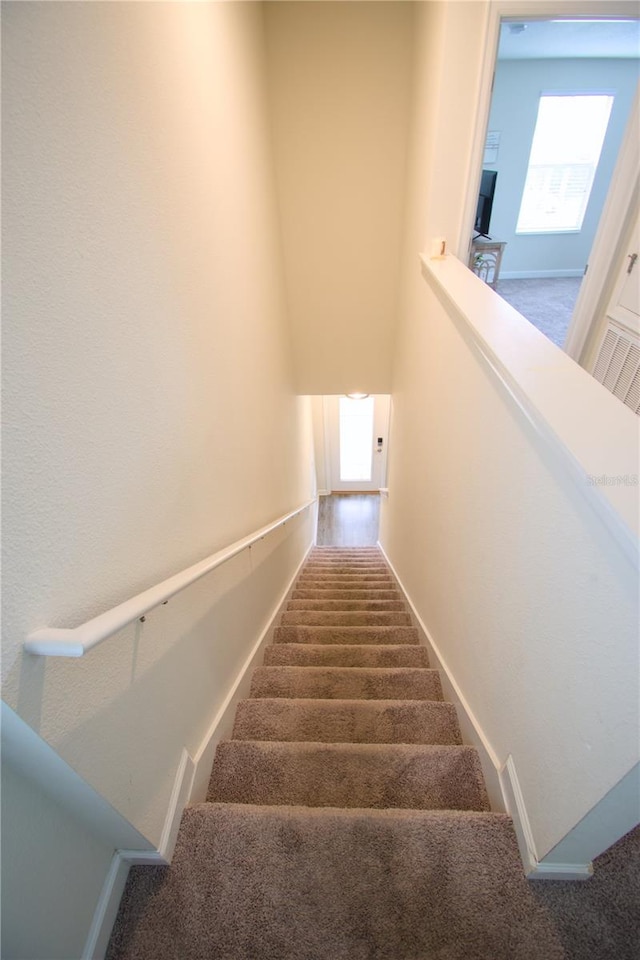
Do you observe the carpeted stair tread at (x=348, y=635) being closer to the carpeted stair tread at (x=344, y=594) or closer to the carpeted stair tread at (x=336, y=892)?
the carpeted stair tread at (x=344, y=594)

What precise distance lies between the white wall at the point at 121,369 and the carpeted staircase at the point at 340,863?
0.18 meters

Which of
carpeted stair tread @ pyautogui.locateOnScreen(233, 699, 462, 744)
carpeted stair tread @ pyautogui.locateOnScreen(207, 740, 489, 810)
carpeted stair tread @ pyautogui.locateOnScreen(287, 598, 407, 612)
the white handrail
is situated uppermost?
the white handrail

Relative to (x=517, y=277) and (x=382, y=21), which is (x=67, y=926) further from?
(x=517, y=277)

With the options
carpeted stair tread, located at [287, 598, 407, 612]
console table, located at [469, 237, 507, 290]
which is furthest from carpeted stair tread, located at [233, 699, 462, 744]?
console table, located at [469, 237, 507, 290]

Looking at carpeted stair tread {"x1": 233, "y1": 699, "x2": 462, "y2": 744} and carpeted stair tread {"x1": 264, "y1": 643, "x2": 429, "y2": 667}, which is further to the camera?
carpeted stair tread {"x1": 264, "y1": 643, "x2": 429, "y2": 667}

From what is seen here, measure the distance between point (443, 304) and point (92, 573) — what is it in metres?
1.61

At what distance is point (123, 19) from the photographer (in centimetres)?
81

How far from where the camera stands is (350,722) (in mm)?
1495

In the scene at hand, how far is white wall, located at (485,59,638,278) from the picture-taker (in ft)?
11.8

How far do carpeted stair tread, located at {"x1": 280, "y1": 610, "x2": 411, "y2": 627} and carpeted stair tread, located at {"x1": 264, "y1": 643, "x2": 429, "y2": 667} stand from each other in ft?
1.58

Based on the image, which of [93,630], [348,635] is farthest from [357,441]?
[93,630]

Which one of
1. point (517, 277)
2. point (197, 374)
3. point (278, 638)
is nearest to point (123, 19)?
point (197, 374)

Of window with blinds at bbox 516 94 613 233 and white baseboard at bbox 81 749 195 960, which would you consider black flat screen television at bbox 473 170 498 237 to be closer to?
window with blinds at bbox 516 94 613 233

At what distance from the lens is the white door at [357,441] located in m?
5.52
